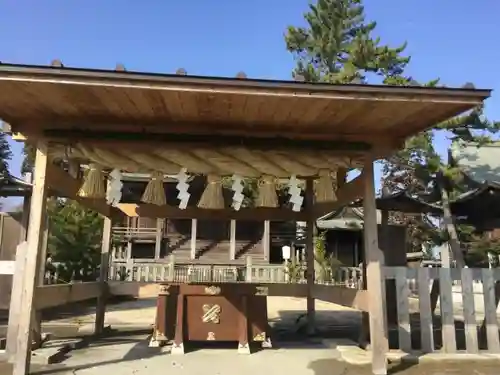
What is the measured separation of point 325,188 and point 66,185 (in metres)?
3.75

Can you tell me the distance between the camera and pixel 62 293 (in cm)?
573

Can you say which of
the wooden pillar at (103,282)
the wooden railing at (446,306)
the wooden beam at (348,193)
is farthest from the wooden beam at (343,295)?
the wooden pillar at (103,282)

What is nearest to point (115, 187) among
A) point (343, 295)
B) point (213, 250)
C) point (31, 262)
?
point (31, 262)

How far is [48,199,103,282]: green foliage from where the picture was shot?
13.8 m

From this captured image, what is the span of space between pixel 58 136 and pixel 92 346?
325 centimetres

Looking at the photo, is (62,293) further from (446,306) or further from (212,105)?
(446,306)

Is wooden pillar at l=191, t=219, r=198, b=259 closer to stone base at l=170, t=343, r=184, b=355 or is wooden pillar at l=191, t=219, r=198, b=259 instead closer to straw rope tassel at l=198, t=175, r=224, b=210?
straw rope tassel at l=198, t=175, r=224, b=210

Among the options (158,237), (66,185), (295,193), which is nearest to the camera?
(66,185)

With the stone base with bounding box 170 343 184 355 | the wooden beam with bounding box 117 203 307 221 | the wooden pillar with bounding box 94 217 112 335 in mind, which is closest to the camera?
the stone base with bounding box 170 343 184 355

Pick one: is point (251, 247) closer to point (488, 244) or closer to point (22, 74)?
point (488, 244)

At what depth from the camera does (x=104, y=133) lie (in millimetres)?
5340

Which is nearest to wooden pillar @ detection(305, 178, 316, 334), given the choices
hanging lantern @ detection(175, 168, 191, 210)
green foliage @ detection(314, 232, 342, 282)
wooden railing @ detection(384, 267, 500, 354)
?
wooden railing @ detection(384, 267, 500, 354)

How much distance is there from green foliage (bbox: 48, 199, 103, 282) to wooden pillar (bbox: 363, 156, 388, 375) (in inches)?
421

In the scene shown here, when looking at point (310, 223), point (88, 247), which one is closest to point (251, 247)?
point (88, 247)
